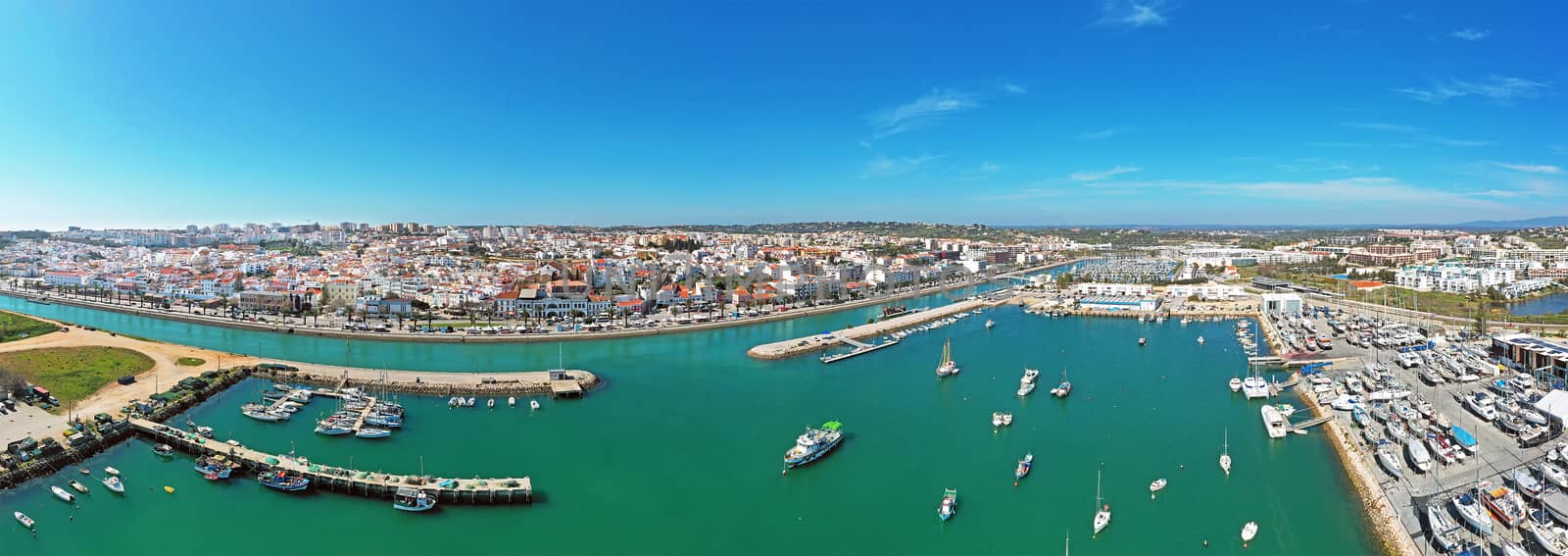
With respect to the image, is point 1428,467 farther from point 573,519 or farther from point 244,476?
point 244,476

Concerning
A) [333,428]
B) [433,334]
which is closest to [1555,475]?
[333,428]

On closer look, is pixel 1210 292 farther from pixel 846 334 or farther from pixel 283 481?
pixel 283 481

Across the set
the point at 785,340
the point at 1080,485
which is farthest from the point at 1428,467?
the point at 785,340

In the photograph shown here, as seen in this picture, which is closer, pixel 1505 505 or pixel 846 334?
pixel 1505 505

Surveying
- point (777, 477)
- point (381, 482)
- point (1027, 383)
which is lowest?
point (777, 477)

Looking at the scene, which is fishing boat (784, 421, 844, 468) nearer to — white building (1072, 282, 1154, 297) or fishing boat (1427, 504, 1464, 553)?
fishing boat (1427, 504, 1464, 553)

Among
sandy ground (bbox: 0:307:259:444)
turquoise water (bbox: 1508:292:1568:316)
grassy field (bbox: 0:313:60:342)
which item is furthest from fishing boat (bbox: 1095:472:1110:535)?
turquoise water (bbox: 1508:292:1568:316)
